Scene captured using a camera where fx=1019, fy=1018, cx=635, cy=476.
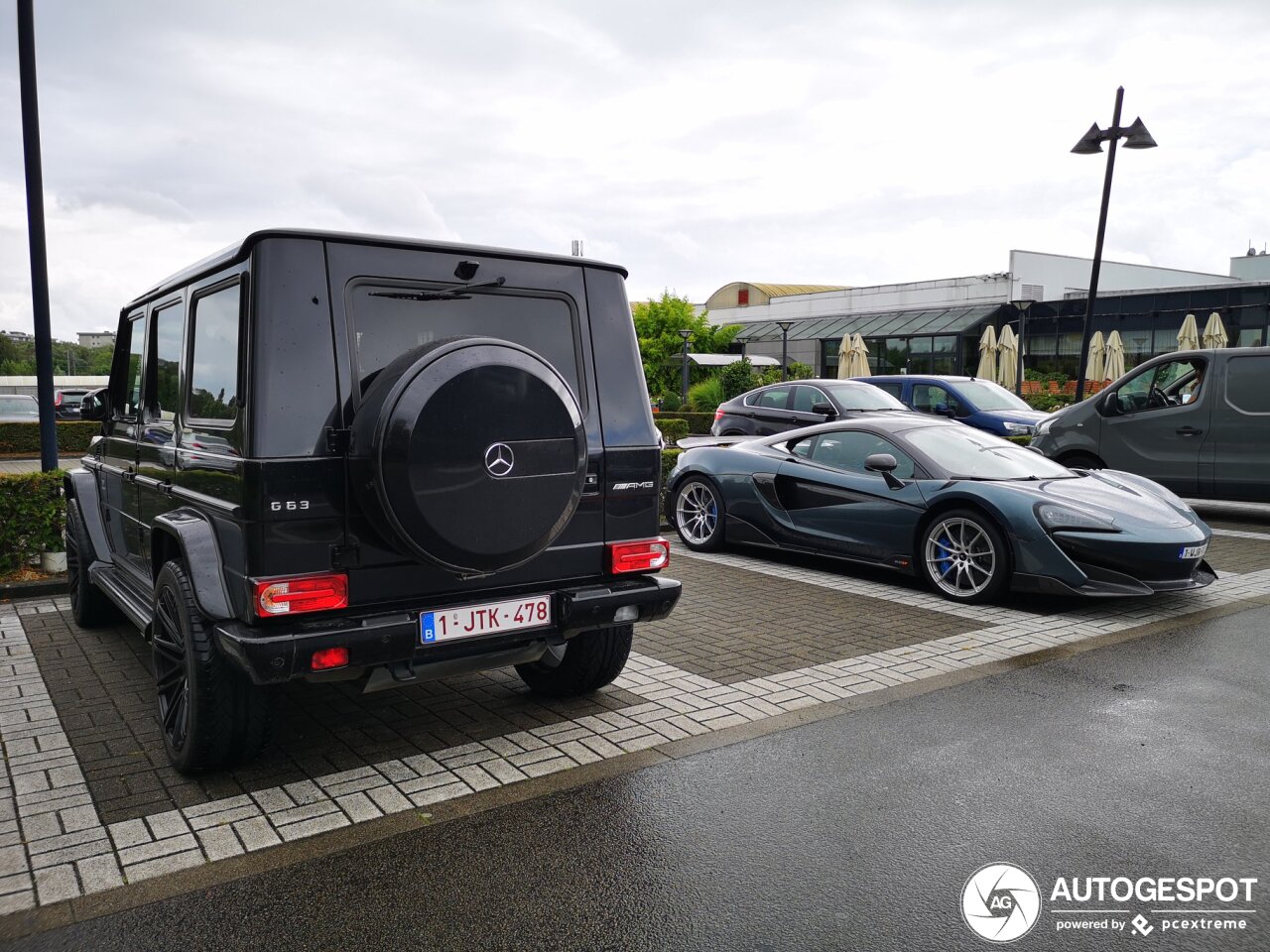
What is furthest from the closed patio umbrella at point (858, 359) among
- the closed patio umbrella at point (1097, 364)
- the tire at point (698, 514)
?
the tire at point (698, 514)

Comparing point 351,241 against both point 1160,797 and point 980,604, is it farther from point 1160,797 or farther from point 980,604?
point 980,604

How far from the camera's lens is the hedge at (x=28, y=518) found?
777 cm

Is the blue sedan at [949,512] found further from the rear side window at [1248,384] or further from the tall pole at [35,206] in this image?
the tall pole at [35,206]

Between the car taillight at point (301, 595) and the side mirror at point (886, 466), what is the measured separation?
4.81 meters

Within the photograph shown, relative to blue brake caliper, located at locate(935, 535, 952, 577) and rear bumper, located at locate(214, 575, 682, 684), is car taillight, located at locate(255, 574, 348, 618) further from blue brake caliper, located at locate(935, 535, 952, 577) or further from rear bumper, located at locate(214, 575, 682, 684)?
blue brake caliper, located at locate(935, 535, 952, 577)

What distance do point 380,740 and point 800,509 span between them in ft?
15.4

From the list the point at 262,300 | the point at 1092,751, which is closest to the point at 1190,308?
the point at 1092,751

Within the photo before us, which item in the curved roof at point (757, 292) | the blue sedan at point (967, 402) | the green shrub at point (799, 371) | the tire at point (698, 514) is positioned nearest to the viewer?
the tire at point (698, 514)

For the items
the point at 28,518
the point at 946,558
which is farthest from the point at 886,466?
the point at 28,518

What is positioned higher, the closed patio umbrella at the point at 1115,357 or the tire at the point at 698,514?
the closed patio umbrella at the point at 1115,357

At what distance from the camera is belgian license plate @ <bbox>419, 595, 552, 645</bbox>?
153 inches

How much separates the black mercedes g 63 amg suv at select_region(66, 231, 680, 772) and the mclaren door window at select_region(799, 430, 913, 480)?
3723 millimetres

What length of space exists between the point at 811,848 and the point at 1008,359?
2846 centimetres

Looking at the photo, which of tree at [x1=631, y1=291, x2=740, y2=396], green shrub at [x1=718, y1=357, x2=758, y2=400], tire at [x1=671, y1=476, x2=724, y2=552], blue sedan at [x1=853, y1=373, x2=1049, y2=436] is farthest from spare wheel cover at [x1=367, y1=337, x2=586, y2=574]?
tree at [x1=631, y1=291, x2=740, y2=396]
